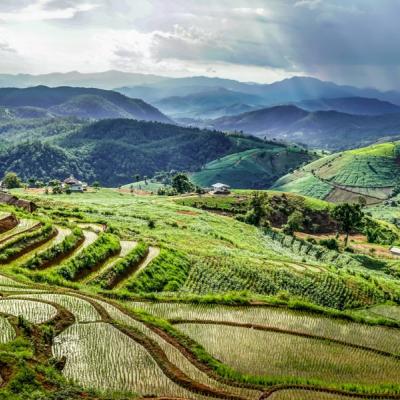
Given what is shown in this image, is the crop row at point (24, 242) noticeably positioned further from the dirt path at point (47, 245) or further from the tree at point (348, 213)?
the tree at point (348, 213)

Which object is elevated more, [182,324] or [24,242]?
[24,242]

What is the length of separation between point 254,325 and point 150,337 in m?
7.93

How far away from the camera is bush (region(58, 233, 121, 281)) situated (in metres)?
41.3

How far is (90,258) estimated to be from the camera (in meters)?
44.8


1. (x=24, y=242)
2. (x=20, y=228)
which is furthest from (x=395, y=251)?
(x=24, y=242)

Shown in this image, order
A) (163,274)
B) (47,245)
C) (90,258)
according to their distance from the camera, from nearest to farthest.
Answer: (90,258), (47,245), (163,274)

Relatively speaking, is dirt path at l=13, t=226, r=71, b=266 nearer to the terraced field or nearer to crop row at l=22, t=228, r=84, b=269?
the terraced field

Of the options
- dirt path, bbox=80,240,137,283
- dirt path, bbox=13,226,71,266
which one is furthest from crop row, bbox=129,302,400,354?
dirt path, bbox=13,226,71,266

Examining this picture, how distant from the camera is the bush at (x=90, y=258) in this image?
4125 centimetres

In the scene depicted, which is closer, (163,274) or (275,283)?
(163,274)

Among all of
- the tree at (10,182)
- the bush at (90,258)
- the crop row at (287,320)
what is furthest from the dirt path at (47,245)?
the tree at (10,182)

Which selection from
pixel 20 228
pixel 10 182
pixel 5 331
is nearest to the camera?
pixel 5 331

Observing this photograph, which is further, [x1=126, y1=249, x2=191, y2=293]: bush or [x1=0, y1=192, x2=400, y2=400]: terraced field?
[x1=126, y1=249, x2=191, y2=293]: bush

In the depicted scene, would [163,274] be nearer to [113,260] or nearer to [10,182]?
[113,260]
